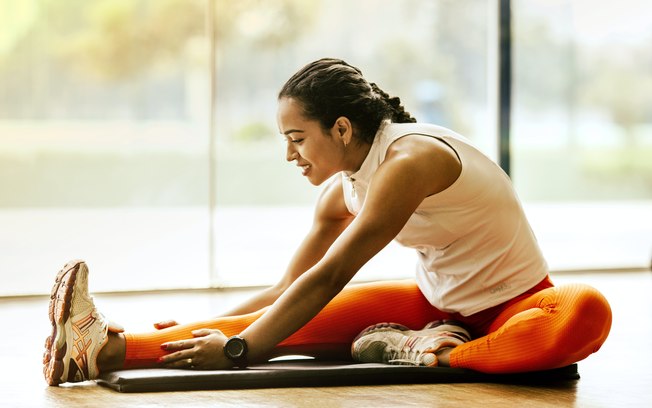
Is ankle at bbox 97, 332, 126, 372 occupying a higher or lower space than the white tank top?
lower

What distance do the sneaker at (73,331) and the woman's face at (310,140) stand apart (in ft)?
1.82

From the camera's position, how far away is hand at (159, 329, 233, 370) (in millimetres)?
2262

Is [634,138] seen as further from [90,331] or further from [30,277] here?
[90,331]

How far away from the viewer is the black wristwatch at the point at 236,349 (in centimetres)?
223

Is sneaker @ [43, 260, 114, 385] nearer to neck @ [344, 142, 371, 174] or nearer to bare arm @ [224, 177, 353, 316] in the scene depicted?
bare arm @ [224, 177, 353, 316]

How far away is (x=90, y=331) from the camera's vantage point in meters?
2.22

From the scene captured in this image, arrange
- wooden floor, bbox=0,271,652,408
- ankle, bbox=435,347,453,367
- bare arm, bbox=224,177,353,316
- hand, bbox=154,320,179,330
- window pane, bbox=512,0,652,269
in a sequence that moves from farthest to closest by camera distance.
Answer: window pane, bbox=512,0,652,269, bare arm, bbox=224,177,353,316, hand, bbox=154,320,179,330, ankle, bbox=435,347,453,367, wooden floor, bbox=0,271,652,408

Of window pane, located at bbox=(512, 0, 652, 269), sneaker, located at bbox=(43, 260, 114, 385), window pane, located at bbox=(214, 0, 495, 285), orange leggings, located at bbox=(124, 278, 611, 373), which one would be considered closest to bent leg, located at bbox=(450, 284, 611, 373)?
orange leggings, located at bbox=(124, 278, 611, 373)

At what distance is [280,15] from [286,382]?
2.78 metres

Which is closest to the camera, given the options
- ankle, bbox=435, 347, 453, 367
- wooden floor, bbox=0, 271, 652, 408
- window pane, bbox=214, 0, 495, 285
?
wooden floor, bbox=0, 271, 652, 408

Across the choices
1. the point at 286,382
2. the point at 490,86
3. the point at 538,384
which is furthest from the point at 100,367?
the point at 490,86

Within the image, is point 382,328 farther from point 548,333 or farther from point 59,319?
point 59,319

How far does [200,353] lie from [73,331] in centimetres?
29

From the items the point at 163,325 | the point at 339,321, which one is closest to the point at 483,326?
the point at 339,321
